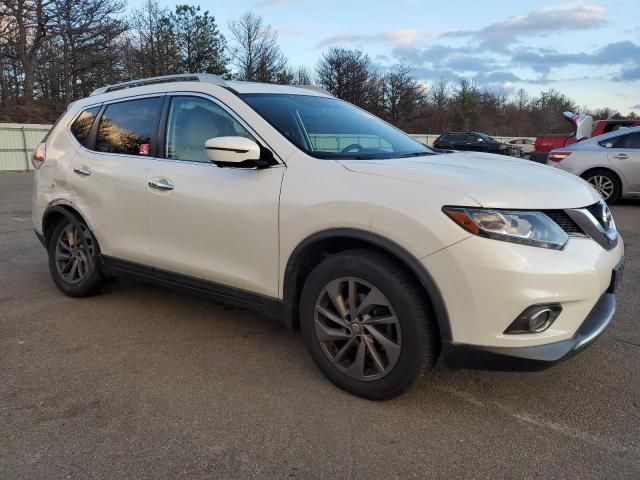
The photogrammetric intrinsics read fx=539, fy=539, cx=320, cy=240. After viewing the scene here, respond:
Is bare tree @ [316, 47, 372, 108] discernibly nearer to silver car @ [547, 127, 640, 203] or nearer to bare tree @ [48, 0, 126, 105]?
bare tree @ [48, 0, 126, 105]

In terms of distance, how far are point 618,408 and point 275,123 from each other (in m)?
2.53

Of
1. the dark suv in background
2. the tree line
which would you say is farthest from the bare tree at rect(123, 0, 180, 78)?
the dark suv in background

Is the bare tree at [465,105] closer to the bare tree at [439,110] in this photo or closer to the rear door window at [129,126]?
the bare tree at [439,110]

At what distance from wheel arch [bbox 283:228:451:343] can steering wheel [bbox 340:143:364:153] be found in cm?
70

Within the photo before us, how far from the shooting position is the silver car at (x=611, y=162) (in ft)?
32.8

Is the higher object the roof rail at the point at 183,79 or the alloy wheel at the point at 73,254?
the roof rail at the point at 183,79

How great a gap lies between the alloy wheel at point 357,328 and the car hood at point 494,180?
0.61 meters

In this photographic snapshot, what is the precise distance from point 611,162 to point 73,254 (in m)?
9.46

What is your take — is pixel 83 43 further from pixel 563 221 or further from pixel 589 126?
pixel 563 221

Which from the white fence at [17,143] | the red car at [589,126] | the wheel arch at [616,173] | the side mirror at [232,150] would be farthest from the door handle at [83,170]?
the white fence at [17,143]

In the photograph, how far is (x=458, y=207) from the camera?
2.52m

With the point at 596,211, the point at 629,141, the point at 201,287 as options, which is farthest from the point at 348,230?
the point at 629,141

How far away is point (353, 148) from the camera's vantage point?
3.52m

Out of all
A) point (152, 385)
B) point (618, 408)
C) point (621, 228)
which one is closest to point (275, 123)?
point (152, 385)
